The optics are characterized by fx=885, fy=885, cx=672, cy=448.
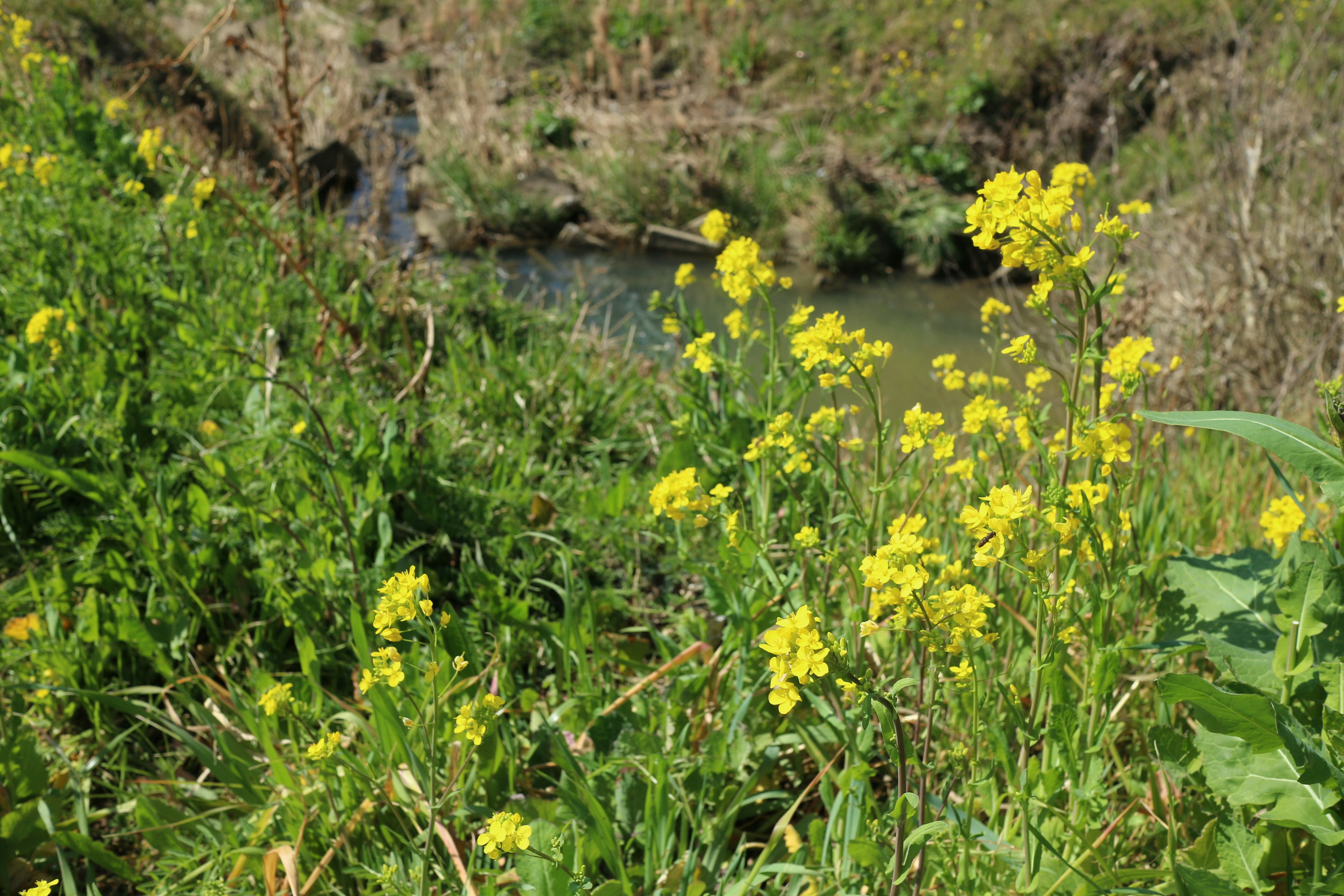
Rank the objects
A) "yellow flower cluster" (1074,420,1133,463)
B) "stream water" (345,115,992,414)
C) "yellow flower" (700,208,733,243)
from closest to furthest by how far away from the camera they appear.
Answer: "yellow flower cluster" (1074,420,1133,463), "yellow flower" (700,208,733,243), "stream water" (345,115,992,414)

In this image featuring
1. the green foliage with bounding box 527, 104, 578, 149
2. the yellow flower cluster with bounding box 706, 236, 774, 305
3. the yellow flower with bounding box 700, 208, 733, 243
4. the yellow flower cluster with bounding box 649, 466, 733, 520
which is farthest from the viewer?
the green foliage with bounding box 527, 104, 578, 149

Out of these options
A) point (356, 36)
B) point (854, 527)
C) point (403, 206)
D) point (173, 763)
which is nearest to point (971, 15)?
point (403, 206)

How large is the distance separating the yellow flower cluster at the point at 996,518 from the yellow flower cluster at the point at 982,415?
47 centimetres

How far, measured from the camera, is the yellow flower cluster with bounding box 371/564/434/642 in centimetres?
113

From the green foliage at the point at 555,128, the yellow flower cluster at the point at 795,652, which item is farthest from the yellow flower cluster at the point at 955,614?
the green foliage at the point at 555,128

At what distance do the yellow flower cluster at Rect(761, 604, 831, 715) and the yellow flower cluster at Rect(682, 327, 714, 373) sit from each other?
867 mm

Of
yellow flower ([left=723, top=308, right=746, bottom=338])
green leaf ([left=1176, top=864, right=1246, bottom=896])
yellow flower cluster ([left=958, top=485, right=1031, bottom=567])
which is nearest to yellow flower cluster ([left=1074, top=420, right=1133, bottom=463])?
yellow flower cluster ([left=958, top=485, right=1031, bottom=567])

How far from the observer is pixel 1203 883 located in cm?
121

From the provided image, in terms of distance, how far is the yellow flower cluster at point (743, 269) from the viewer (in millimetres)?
1902

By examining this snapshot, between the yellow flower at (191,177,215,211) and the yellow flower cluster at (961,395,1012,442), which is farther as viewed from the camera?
the yellow flower at (191,177,215,211)

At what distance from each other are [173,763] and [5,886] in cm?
37

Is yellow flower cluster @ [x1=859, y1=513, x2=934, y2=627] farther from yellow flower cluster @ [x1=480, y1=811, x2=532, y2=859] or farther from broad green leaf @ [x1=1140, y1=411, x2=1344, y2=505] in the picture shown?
yellow flower cluster @ [x1=480, y1=811, x2=532, y2=859]

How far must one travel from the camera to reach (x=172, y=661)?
2139 mm

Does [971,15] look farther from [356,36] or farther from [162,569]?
[162,569]
